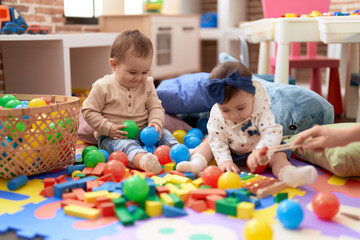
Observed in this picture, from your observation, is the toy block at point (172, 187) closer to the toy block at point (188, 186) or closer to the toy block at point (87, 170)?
the toy block at point (188, 186)

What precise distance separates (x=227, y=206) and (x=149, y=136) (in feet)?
1.92

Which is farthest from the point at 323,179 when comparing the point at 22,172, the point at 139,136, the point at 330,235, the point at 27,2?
the point at 27,2

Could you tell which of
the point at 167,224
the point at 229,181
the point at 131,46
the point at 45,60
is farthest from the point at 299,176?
the point at 45,60

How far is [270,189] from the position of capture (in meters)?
1.15

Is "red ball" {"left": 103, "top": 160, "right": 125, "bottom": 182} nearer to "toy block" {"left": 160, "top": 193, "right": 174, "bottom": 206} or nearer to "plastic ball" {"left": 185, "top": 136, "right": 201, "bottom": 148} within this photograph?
"toy block" {"left": 160, "top": 193, "right": 174, "bottom": 206}

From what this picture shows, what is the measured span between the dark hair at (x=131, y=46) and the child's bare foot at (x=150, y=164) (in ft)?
1.36

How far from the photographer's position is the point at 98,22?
3.44m

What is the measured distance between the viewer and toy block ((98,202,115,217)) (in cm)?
102

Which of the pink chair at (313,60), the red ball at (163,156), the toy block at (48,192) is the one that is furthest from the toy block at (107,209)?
the pink chair at (313,60)

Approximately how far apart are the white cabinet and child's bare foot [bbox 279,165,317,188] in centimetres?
223

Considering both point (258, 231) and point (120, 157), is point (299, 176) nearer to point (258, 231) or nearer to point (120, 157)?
point (258, 231)

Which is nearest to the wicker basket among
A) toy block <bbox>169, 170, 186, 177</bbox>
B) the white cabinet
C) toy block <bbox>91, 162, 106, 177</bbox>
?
toy block <bbox>91, 162, 106, 177</bbox>

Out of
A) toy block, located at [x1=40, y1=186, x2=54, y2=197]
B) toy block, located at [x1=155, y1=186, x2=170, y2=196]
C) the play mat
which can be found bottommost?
the play mat

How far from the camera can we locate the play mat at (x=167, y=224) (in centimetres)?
93
